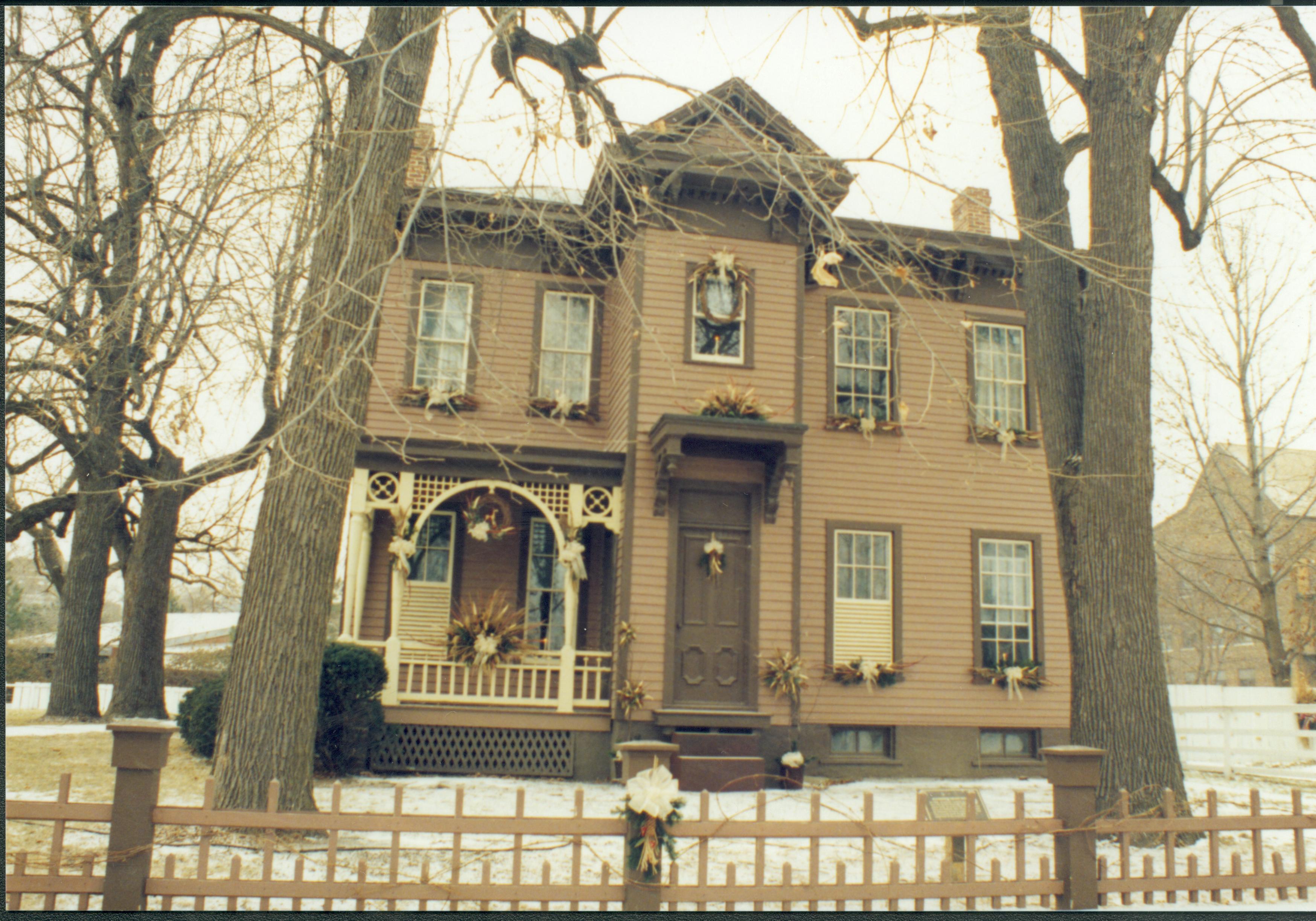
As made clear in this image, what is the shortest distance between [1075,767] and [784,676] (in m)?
7.11

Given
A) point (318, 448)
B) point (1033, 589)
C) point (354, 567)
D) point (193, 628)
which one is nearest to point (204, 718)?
point (354, 567)

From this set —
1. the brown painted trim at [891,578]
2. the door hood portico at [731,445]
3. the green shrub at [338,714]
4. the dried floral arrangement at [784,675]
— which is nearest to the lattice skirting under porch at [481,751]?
the green shrub at [338,714]

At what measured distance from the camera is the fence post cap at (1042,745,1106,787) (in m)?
4.51

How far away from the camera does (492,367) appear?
12.1m

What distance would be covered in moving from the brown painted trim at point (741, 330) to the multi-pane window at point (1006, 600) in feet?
13.8

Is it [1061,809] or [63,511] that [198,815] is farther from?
[63,511]

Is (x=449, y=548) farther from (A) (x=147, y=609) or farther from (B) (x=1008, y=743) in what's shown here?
(B) (x=1008, y=743)

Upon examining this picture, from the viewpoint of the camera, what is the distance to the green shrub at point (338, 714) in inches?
384

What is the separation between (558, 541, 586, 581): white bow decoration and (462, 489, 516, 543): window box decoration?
79cm

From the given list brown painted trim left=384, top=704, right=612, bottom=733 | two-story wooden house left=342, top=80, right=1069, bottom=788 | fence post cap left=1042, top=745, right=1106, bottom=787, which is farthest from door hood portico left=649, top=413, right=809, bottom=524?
fence post cap left=1042, top=745, right=1106, bottom=787

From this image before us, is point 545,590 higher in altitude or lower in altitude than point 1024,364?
lower

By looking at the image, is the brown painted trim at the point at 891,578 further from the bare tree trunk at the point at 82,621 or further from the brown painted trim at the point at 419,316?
the bare tree trunk at the point at 82,621

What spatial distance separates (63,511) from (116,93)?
7.66 m

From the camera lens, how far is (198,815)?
3982 mm
